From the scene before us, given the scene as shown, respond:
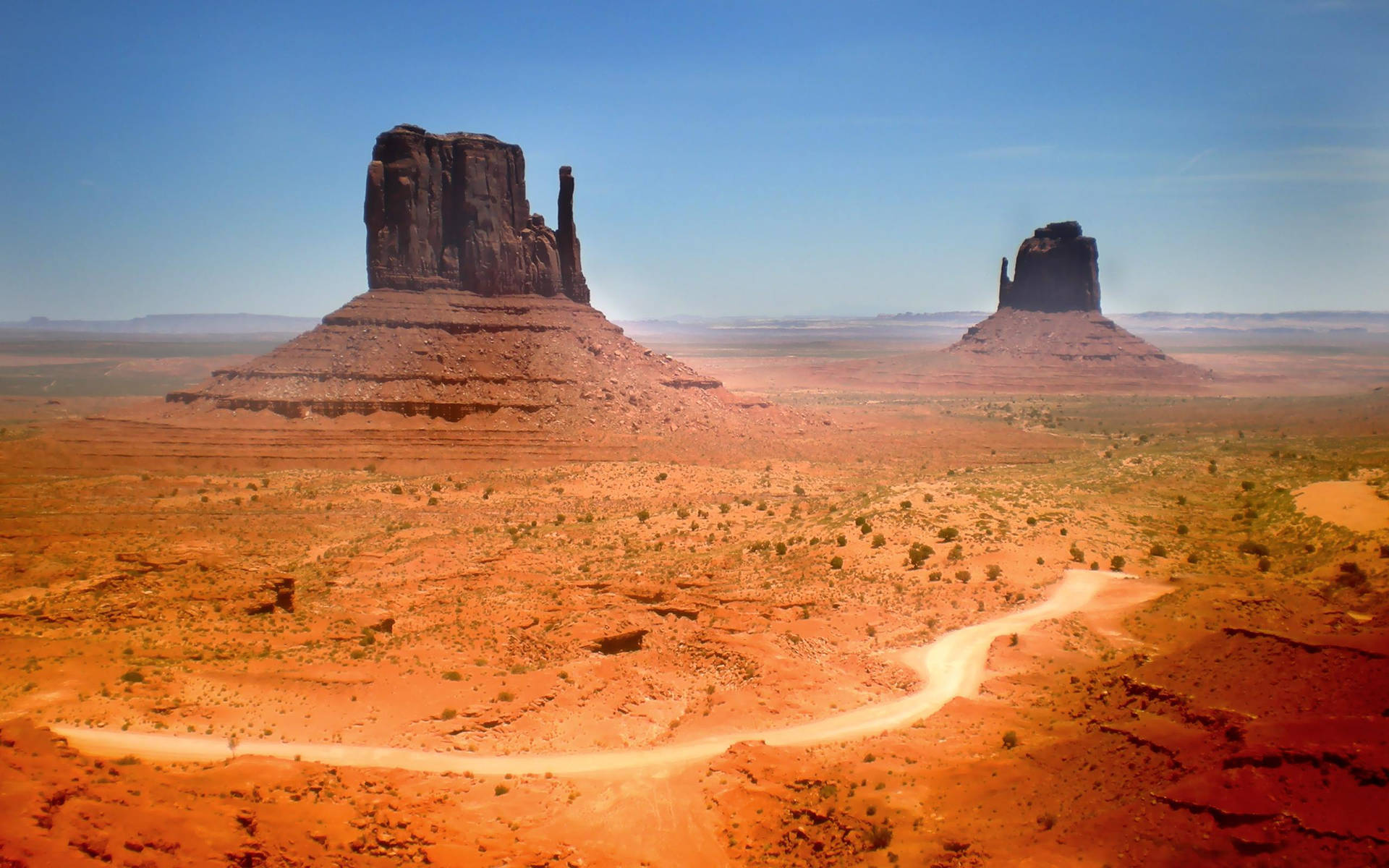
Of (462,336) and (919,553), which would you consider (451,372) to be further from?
(919,553)

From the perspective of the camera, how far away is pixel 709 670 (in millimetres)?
19688

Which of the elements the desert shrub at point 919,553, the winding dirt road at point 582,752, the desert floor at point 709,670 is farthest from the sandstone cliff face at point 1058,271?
the winding dirt road at point 582,752

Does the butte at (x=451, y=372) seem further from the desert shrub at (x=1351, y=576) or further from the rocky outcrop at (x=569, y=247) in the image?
the desert shrub at (x=1351, y=576)

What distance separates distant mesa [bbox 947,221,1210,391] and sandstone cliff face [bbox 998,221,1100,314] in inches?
3.7

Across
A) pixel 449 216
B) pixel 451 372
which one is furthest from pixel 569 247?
pixel 451 372

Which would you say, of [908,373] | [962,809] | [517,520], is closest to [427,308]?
[517,520]

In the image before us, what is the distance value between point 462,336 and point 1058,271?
283 feet

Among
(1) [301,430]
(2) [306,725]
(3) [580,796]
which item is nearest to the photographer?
(3) [580,796]

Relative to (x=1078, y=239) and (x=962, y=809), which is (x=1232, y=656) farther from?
(x=1078, y=239)

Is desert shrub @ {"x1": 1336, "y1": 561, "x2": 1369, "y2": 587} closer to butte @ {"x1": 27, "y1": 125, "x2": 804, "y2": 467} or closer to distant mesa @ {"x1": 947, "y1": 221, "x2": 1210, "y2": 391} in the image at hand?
butte @ {"x1": 27, "y1": 125, "x2": 804, "y2": 467}

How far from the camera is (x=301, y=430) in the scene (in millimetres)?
49938

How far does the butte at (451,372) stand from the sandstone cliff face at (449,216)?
10 cm

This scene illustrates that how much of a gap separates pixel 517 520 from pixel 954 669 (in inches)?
855

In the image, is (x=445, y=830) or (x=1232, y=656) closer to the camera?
(x=445, y=830)
